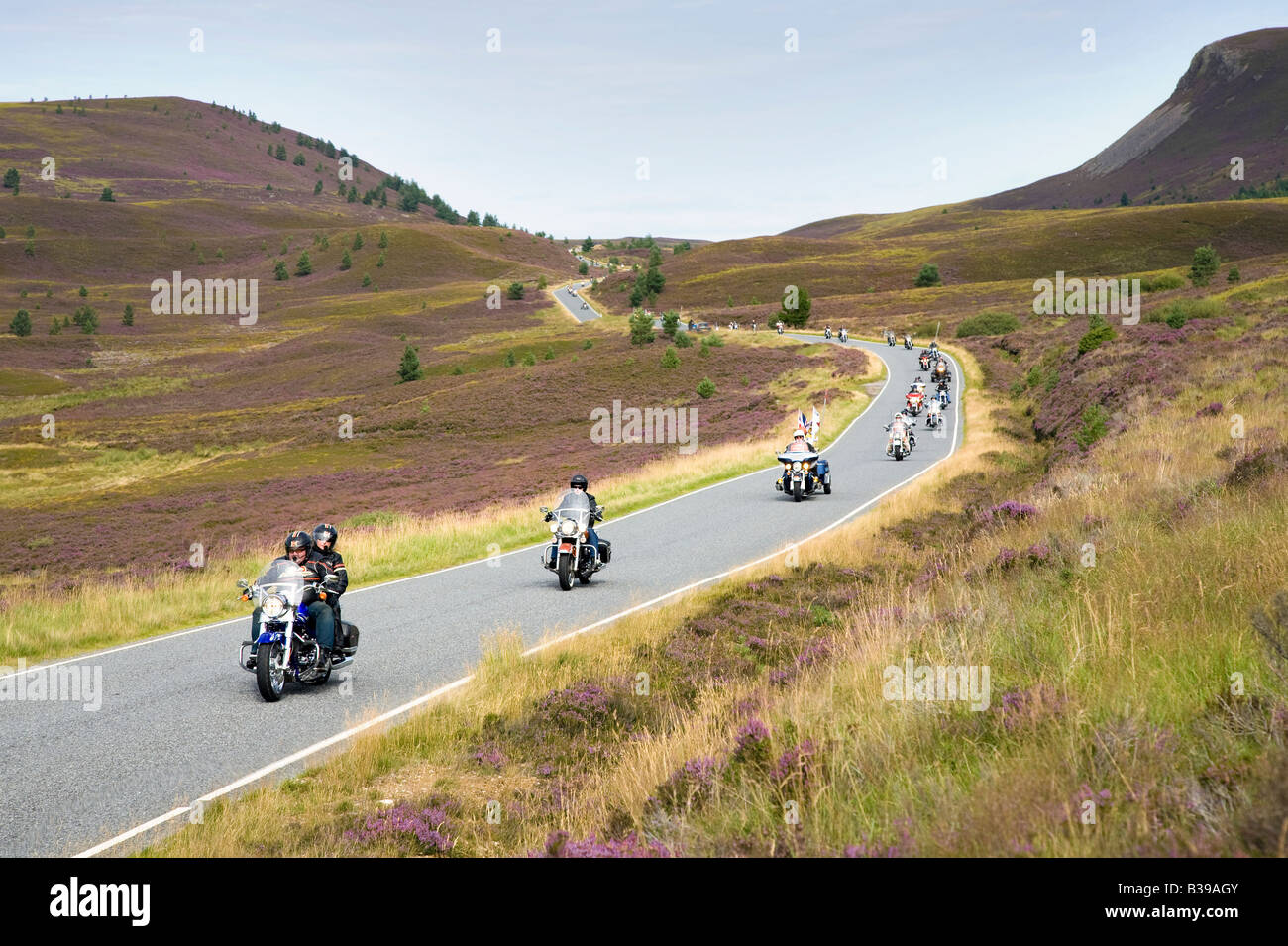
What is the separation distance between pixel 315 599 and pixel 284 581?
0.45 metres

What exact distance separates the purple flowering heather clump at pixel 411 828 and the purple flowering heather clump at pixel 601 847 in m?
1.23

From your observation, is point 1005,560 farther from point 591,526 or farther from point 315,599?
point 315,599

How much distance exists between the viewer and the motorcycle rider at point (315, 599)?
9602 mm

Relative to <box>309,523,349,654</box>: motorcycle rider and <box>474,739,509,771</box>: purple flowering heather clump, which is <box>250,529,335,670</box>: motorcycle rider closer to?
<box>309,523,349,654</box>: motorcycle rider

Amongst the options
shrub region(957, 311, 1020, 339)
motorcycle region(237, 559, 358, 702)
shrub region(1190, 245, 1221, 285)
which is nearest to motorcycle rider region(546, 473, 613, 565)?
motorcycle region(237, 559, 358, 702)

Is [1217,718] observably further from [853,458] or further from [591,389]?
[591,389]

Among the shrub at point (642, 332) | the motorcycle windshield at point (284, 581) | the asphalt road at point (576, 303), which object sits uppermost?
the asphalt road at point (576, 303)

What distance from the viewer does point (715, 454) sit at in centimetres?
3425

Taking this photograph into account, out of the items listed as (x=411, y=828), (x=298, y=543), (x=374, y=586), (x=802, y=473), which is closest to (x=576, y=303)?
(x=802, y=473)

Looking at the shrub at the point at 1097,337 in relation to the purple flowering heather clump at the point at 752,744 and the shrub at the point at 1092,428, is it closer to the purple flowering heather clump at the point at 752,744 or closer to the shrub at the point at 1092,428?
the shrub at the point at 1092,428

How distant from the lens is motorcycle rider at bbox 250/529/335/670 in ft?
31.5

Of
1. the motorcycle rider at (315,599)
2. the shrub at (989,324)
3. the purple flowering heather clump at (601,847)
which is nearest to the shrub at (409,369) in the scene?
the shrub at (989,324)

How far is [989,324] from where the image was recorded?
250ft
